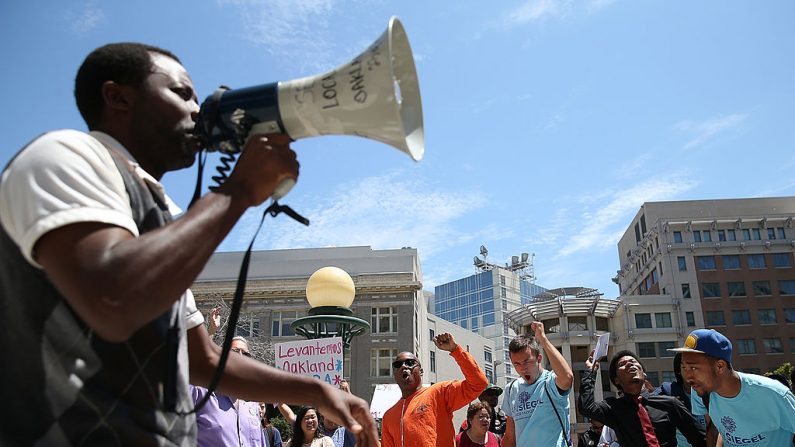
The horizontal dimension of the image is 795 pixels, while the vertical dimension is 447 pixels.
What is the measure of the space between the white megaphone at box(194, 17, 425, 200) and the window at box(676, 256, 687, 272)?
236ft

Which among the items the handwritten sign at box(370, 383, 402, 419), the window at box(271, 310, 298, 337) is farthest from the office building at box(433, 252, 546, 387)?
the handwritten sign at box(370, 383, 402, 419)

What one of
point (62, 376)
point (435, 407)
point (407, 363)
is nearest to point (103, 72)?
point (62, 376)

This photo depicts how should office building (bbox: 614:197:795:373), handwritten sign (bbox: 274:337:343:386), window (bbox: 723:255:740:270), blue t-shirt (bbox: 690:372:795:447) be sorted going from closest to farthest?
blue t-shirt (bbox: 690:372:795:447) → handwritten sign (bbox: 274:337:343:386) → office building (bbox: 614:197:795:373) → window (bbox: 723:255:740:270)

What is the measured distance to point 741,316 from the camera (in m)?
63.9

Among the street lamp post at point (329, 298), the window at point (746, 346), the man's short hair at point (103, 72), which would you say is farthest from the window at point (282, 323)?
the man's short hair at point (103, 72)

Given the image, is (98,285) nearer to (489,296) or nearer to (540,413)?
(540,413)

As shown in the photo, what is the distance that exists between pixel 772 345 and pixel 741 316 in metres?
3.86

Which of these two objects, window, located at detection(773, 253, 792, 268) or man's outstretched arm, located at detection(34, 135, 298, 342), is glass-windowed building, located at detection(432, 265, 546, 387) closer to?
window, located at detection(773, 253, 792, 268)

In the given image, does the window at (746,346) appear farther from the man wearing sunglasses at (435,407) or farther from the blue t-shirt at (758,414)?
the blue t-shirt at (758,414)

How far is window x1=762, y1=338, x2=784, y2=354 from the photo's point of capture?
202 ft

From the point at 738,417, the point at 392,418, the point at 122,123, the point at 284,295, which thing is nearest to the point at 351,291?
the point at 392,418

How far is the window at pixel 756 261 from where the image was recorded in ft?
215

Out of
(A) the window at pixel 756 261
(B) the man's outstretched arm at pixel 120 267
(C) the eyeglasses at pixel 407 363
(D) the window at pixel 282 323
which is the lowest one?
(B) the man's outstretched arm at pixel 120 267

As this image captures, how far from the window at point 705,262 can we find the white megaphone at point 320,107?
7267 centimetres
